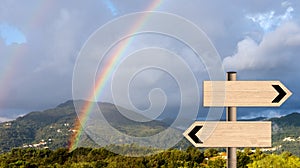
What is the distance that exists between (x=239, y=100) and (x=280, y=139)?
119877 millimetres

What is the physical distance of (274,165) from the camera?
104 feet

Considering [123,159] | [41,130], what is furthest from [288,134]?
[123,159]

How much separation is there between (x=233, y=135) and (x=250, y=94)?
501mm

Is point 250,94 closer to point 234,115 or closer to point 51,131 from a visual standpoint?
point 234,115

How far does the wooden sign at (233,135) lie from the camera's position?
4773 millimetres

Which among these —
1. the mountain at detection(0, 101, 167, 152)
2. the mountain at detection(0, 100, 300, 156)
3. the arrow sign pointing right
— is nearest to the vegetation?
the mountain at detection(0, 100, 300, 156)

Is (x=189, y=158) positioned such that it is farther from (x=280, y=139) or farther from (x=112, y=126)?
(x=280, y=139)

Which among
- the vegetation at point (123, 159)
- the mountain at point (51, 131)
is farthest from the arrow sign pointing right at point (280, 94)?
the mountain at point (51, 131)

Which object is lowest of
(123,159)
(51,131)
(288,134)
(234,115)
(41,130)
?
(123,159)

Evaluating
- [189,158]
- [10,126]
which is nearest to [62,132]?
[10,126]

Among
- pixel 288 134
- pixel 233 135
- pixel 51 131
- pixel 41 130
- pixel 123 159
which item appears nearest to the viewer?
pixel 233 135

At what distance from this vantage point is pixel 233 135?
481cm

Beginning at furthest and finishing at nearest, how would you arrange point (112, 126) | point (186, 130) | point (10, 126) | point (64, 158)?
point (10, 126), point (64, 158), point (112, 126), point (186, 130)

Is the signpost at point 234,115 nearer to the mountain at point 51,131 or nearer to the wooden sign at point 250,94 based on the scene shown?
the wooden sign at point 250,94
